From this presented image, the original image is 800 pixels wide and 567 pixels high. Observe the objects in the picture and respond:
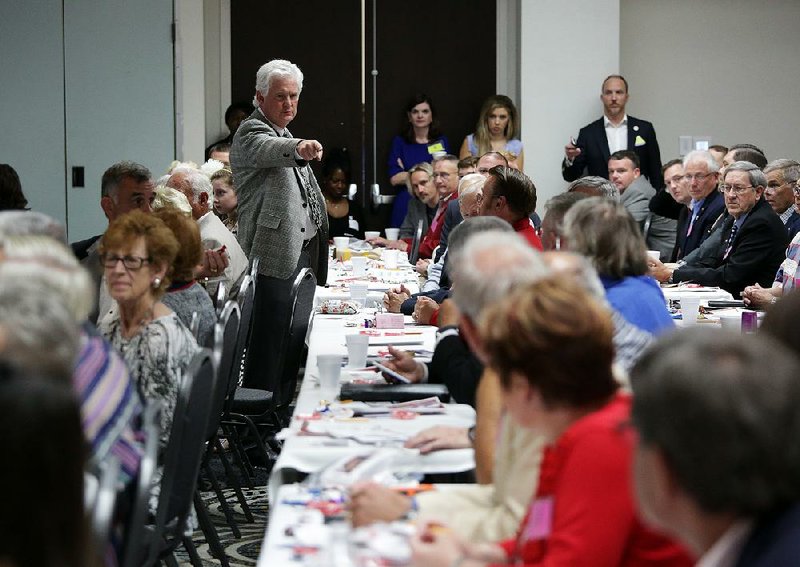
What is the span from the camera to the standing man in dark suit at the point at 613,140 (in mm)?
10781

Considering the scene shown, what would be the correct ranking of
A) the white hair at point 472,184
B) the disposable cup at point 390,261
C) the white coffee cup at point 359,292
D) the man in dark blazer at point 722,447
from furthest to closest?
1. the disposable cup at point 390,261
2. the white hair at point 472,184
3. the white coffee cup at point 359,292
4. the man in dark blazer at point 722,447

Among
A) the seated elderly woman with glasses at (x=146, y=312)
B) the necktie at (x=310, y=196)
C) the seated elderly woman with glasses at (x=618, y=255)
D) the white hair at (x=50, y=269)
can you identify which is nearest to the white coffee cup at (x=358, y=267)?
the necktie at (x=310, y=196)

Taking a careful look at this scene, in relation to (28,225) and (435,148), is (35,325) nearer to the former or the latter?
(28,225)

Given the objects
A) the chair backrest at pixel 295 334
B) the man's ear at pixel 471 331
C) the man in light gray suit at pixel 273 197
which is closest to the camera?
the man's ear at pixel 471 331

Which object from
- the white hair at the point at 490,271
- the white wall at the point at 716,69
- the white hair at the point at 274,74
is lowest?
the white hair at the point at 490,271

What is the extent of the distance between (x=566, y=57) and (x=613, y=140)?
2.94 ft

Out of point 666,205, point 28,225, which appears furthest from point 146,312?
point 666,205

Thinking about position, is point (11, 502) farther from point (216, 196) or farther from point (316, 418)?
point (216, 196)

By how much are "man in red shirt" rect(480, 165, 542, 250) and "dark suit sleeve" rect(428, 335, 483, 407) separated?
160 cm

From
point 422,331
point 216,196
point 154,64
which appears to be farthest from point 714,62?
point 422,331

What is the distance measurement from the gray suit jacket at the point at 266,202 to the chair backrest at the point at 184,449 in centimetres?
304

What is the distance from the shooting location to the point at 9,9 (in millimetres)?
9586

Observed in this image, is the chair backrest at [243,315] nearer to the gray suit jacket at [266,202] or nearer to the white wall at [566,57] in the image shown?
the gray suit jacket at [266,202]

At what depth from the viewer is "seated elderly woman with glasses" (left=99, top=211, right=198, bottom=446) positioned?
127 inches
